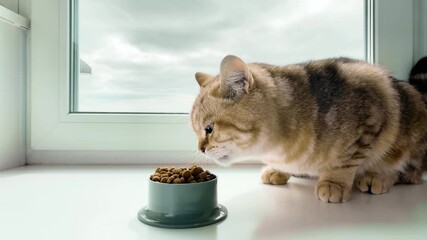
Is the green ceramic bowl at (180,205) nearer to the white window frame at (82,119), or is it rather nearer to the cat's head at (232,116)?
the cat's head at (232,116)

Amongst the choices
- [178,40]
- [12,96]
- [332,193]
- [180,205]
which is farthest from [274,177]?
[12,96]

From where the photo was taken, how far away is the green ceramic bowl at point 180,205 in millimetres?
757

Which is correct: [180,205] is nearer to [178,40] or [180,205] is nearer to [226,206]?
[226,206]

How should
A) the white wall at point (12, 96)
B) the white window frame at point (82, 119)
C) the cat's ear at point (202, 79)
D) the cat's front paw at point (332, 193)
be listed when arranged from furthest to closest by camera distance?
the white window frame at point (82, 119) < the white wall at point (12, 96) < the cat's ear at point (202, 79) < the cat's front paw at point (332, 193)

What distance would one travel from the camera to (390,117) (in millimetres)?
1054

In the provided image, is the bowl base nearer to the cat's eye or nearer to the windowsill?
the windowsill

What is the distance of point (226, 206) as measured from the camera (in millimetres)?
908

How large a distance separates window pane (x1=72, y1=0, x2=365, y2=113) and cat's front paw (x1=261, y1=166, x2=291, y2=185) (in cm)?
47

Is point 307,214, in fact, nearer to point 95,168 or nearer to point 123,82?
point 95,168

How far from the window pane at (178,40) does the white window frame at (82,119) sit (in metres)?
0.07

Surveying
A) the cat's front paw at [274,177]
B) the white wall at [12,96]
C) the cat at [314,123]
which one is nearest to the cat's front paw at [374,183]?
the cat at [314,123]

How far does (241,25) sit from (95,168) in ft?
2.50

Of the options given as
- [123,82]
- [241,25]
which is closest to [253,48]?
[241,25]

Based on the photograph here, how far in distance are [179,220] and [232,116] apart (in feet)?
1.03
